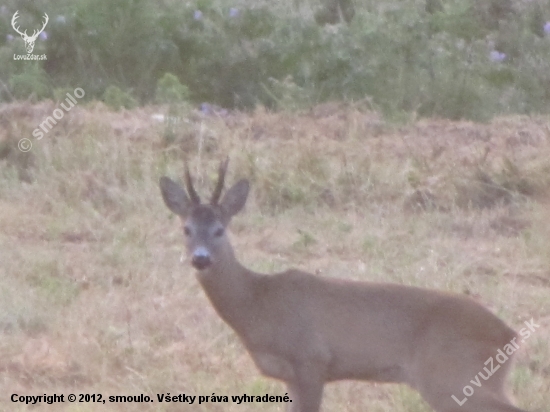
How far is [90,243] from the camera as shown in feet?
28.0

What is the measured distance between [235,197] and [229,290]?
62cm

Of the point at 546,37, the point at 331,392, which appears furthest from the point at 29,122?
the point at 546,37

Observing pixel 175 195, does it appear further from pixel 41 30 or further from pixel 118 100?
pixel 41 30

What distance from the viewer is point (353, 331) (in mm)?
5156

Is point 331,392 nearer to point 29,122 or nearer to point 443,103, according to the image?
point 29,122

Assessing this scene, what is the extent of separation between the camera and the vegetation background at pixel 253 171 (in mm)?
6336

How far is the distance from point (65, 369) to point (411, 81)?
25.7 ft

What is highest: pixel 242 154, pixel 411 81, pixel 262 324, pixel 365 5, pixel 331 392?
pixel 365 5

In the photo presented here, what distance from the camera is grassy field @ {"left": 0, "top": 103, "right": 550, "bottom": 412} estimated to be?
6.09 meters

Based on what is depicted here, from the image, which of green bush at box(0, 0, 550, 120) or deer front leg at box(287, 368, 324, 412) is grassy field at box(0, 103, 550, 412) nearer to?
deer front leg at box(287, 368, 324, 412)

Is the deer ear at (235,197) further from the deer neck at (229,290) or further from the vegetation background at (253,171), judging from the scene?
the vegetation background at (253,171)
